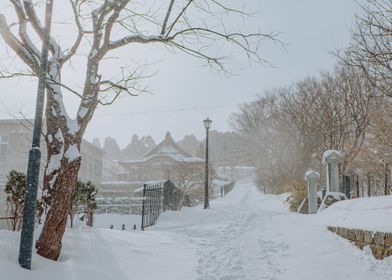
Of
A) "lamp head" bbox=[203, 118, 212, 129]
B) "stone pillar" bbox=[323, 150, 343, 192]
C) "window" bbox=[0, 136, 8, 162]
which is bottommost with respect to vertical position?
"stone pillar" bbox=[323, 150, 343, 192]

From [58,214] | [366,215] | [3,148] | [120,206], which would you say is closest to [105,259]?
[58,214]

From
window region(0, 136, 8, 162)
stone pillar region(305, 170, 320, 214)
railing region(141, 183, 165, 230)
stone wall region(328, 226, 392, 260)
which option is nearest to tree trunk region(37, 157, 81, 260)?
stone wall region(328, 226, 392, 260)

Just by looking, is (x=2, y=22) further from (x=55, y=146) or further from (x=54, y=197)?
(x=54, y=197)

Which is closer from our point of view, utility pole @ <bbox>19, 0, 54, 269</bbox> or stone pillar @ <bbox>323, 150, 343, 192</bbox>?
utility pole @ <bbox>19, 0, 54, 269</bbox>

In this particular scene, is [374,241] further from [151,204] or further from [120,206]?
[120,206]

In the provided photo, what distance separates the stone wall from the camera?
5516 millimetres

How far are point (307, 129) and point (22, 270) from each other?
27793mm

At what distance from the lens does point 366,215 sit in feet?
23.3

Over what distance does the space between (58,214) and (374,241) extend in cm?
516

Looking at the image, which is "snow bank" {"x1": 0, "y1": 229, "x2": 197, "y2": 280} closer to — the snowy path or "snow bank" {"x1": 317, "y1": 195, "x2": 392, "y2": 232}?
the snowy path

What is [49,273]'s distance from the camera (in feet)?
13.6

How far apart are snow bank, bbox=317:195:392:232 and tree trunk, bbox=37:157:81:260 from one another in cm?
514

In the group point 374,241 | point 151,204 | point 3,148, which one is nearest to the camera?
point 374,241

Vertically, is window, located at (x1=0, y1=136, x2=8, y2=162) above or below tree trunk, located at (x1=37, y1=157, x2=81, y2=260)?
above
